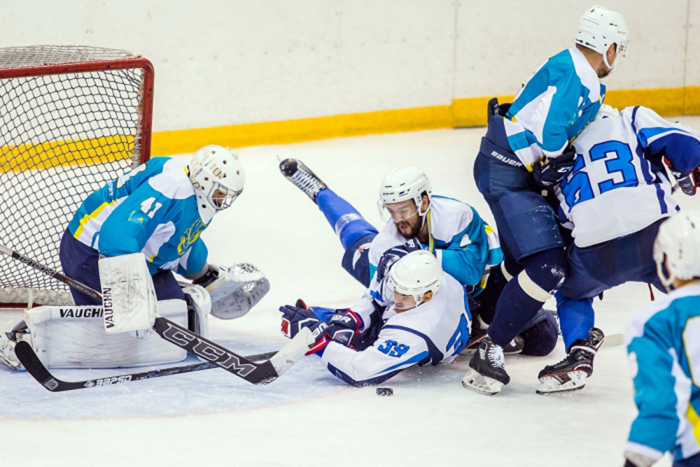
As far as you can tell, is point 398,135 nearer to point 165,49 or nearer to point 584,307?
point 165,49

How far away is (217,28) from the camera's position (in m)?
6.81

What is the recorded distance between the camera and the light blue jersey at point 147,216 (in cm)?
326

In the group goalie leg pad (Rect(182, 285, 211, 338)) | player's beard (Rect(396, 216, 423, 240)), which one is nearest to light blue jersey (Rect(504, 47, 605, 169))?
player's beard (Rect(396, 216, 423, 240))

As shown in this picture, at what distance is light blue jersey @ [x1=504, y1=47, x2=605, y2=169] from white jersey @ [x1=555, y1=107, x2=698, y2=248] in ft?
0.31

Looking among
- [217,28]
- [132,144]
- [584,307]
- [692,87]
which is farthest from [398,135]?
[584,307]

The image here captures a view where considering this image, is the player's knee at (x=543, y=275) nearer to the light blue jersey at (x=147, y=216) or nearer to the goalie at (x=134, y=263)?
the goalie at (x=134, y=263)

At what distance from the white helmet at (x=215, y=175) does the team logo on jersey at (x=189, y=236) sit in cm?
14

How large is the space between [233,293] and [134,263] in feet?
2.88

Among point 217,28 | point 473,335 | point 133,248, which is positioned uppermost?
point 217,28

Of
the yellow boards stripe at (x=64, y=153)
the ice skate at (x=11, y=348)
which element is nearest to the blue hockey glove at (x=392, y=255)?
the ice skate at (x=11, y=348)

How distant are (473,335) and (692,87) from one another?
18.2 feet

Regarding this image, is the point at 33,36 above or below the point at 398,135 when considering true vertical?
above

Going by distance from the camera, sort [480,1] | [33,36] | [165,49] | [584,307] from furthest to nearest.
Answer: [480,1], [165,49], [33,36], [584,307]

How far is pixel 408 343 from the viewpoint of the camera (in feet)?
10.5
